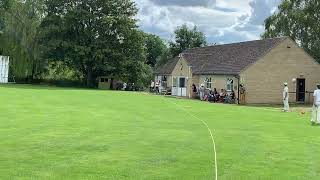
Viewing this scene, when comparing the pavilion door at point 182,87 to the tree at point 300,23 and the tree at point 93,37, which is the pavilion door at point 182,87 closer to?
the tree at point 300,23

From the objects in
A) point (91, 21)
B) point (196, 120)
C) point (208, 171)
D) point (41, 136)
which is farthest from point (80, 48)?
point (208, 171)

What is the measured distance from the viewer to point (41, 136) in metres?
16.0

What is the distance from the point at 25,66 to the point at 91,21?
1018cm

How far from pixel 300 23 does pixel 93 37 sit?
1037 inches

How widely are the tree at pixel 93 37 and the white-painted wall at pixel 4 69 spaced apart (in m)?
4.94

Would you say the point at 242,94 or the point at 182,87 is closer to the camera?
the point at 242,94

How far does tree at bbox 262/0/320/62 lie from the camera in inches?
2402

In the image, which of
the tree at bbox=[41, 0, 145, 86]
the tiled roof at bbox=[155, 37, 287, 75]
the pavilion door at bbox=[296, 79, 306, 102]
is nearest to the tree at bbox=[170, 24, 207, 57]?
the tree at bbox=[41, 0, 145, 86]

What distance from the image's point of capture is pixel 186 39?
8088 centimetres

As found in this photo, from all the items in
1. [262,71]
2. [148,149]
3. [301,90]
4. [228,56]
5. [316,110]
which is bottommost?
[148,149]

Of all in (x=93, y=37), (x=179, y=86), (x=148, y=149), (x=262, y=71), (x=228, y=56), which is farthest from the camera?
(x=93, y=37)

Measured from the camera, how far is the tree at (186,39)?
80688mm

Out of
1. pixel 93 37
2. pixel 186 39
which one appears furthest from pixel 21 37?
pixel 186 39

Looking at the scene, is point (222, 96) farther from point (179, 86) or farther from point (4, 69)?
point (4, 69)
